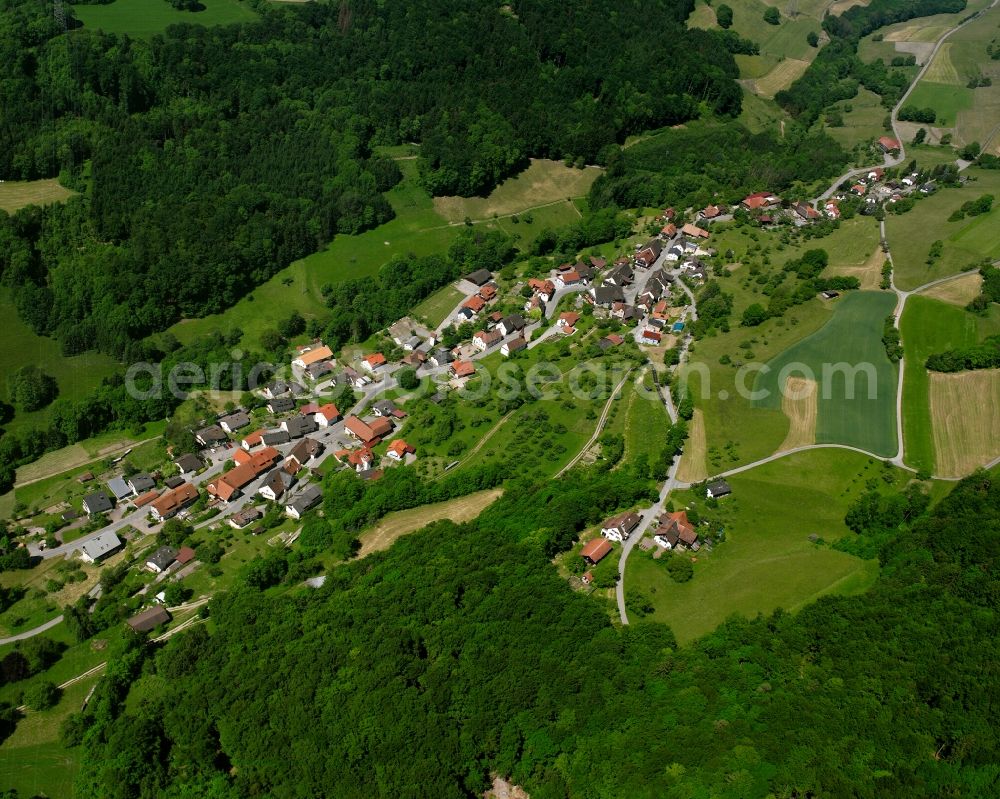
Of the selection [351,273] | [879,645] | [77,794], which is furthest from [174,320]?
[879,645]

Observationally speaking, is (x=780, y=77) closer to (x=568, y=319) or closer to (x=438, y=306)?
(x=568, y=319)

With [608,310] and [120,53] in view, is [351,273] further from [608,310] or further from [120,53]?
[120,53]

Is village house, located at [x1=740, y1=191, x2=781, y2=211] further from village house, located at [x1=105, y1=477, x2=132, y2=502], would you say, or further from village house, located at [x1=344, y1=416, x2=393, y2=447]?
village house, located at [x1=105, y1=477, x2=132, y2=502]

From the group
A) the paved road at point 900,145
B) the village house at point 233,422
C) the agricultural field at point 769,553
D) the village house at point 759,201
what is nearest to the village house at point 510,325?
the village house at point 233,422

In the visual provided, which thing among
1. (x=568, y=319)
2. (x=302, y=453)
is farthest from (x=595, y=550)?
(x=568, y=319)

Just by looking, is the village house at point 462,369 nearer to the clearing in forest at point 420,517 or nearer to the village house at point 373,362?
the village house at point 373,362

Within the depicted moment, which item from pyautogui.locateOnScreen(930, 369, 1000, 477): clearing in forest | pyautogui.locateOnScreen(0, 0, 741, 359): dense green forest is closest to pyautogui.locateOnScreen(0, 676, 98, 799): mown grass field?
pyautogui.locateOnScreen(0, 0, 741, 359): dense green forest
